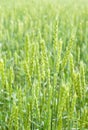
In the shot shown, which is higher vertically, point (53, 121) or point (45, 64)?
point (45, 64)

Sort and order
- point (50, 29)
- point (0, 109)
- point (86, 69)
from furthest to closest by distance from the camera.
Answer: point (50, 29) < point (86, 69) < point (0, 109)

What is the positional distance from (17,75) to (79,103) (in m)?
0.75

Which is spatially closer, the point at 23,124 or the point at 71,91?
the point at 23,124

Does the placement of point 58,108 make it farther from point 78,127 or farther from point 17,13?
point 17,13

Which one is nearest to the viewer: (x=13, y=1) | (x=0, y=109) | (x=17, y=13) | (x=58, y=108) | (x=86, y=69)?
(x=58, y=108)

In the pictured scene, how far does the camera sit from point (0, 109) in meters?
1.64

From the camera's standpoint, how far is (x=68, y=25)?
139 inches

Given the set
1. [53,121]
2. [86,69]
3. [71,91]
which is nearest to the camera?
[53,121]

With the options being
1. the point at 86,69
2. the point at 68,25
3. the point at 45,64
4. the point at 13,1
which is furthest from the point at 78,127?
the point at 13,1

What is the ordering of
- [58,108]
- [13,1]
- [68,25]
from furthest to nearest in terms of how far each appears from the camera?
[13,1] < [68,25] < [58,108]

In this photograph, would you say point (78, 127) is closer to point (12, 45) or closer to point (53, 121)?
point (53, 121)

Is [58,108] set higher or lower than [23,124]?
higher

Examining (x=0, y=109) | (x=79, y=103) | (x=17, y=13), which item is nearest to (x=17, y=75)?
(x=0, y=109)

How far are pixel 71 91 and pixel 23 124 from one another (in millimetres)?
265
